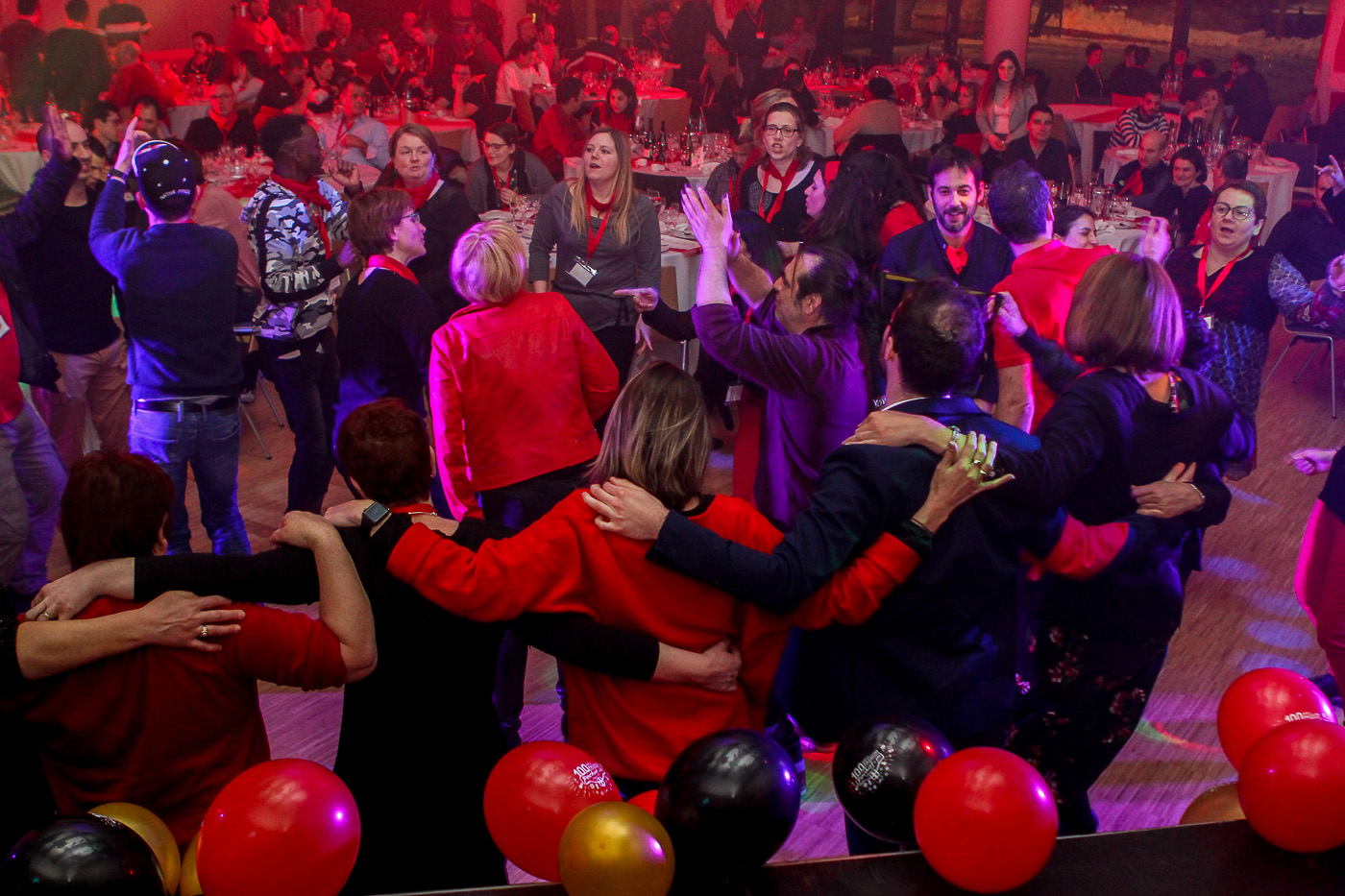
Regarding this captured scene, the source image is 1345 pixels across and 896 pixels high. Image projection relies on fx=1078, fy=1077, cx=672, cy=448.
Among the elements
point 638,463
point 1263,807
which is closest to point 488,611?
point 638,463

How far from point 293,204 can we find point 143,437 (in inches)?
34.1

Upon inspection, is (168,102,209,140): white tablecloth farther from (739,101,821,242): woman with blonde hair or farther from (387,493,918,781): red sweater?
(387,493,918,781): red sweater

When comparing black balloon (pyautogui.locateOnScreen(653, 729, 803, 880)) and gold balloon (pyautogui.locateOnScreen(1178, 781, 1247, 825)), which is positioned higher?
black balloon (pyautogui.locateOnScreen(653, 729, 803, 880))

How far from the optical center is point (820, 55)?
582 inches

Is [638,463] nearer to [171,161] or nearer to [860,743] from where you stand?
[860,743]

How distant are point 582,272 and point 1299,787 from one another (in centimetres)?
294

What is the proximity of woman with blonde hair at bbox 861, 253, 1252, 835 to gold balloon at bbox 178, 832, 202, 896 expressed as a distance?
5.39 ft

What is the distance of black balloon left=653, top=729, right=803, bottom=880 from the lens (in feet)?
4.43

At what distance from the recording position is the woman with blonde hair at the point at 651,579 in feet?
5.66

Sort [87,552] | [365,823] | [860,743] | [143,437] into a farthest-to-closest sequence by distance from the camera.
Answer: [143,437] → [365,823] → [87,552] → [860,743]

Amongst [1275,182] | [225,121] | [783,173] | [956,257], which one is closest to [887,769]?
[956,257]

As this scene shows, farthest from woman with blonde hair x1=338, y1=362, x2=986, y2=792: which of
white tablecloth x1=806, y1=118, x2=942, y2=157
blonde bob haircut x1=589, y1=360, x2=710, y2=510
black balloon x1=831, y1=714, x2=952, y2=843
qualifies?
white tablecloth x1=806, y1=118, x2=942, y2=157

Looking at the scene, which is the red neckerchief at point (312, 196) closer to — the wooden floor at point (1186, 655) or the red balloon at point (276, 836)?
the wooden floor at point (1186, 655)

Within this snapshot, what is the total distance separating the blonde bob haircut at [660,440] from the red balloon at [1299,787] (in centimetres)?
91
